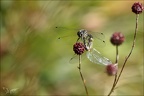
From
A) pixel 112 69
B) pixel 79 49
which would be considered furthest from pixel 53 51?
pixel 79 49

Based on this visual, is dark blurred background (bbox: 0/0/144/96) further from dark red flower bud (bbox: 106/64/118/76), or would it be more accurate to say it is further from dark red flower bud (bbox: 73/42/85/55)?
dark red flower bud (bbox: 73/42/85/55)

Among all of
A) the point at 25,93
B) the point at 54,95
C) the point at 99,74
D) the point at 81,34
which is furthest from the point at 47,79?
the point at 81,34

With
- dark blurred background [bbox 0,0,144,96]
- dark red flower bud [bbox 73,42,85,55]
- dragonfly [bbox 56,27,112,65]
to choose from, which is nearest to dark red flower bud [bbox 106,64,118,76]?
dragonfly [bbox 56,27,112,65]

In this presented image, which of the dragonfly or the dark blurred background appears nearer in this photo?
the dragonfly

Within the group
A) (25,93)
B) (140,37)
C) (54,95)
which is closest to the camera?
(25,93)

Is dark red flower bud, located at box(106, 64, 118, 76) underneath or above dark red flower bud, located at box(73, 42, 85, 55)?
underneath

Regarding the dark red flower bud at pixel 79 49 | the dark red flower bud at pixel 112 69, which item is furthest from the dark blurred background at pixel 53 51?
the dark red flower bud at pixel 79 49

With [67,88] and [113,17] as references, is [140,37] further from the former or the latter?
[67,88]

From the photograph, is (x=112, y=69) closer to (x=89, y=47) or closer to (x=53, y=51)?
(x=89, y=47)
